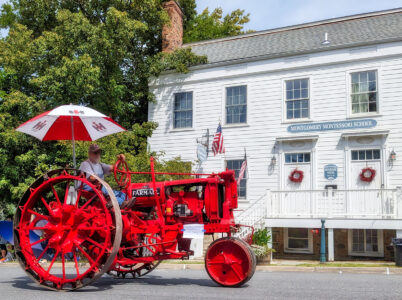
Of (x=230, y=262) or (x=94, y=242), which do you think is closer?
(x=94, y=242)

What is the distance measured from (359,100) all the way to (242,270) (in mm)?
12201

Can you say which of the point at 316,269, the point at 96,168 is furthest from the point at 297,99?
the point at 96,168

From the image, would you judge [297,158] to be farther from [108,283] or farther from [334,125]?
[108,283]

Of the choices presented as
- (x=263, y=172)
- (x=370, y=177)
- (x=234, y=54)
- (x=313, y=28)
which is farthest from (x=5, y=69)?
(x=370, y=177)

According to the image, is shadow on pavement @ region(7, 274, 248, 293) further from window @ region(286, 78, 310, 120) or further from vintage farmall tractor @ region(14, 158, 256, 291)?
window @ region(286, 78, 310, 120)

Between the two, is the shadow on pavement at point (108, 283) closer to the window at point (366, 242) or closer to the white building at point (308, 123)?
the white building at point (308, 123)

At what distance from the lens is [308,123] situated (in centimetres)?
1825

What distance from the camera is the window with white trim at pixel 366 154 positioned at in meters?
17.0

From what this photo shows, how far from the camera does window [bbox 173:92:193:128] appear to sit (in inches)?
818

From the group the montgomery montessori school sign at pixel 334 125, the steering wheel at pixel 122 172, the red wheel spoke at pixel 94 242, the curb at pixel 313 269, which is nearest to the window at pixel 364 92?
the montgomery montessori school sign at pixel 334 125

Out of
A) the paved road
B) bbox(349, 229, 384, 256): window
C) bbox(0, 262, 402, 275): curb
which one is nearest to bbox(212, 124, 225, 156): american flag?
bbox(349, 229, 384, 256): window

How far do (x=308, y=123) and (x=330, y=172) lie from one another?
2.03m

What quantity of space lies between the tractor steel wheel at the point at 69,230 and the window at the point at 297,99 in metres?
12.3

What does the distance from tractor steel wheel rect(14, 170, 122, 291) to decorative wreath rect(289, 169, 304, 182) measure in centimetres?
1142
